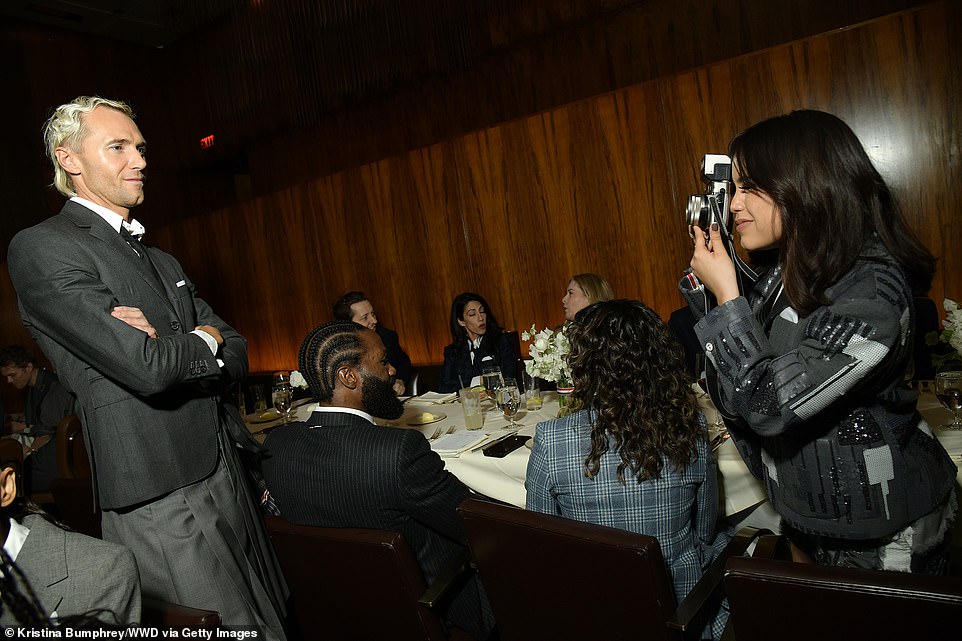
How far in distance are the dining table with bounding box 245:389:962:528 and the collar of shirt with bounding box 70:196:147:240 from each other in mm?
978

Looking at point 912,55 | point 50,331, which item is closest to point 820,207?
point 50,331

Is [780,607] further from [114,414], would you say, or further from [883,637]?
[114,414]

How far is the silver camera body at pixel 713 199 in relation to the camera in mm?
1358

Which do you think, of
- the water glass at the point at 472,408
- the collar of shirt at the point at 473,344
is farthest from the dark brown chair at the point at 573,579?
the collar of shirt at the point at 473,344

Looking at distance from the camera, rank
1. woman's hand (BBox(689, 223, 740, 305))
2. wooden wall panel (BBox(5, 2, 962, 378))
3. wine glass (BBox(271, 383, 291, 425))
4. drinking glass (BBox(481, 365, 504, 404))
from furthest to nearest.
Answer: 1. wooden wall panel (BBox(5, 2, 962, 378))
2. wine glass (BBox(271, 383, 291, 425))
3. drinking glass (BBox(481, 365, 504, 404))
4. woman's hand (BBox(689, 223, 740, 305))

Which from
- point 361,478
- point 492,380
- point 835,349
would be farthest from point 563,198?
point 835,349

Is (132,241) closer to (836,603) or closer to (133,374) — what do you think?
(133,374)

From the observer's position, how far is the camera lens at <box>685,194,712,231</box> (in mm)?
1357

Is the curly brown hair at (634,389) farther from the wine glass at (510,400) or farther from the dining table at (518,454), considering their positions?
the wine glass at (510,400)

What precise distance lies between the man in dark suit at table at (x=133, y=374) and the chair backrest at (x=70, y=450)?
1.97m

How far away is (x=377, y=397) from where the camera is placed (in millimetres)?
2002

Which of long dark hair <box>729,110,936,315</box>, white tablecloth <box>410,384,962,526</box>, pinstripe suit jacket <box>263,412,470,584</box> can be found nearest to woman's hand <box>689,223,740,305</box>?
long dark hair <box>729,110,936,315</box>

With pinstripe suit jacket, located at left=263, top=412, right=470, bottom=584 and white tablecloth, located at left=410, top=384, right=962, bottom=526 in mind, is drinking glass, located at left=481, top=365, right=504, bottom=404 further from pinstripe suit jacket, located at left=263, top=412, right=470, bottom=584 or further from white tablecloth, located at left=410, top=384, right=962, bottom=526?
pinstripe suit jacket, located at left=263, top=412, right=470, bottom=584

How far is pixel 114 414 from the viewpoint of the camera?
1.59 metres
